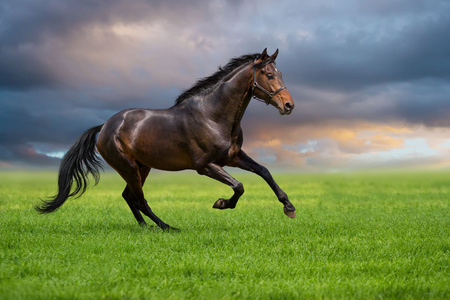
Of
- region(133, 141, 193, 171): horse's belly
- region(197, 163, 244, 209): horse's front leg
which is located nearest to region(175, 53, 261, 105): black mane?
region(133, 141, 193, 171): horse's belly

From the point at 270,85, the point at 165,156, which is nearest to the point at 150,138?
the point at 165,156

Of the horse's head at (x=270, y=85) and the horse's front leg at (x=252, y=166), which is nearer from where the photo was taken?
the horse's head at (x=270, y=85)

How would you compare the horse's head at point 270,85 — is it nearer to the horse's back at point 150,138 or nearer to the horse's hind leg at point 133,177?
the horse's back at point 150,138

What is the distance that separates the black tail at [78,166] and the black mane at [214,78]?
2358mm

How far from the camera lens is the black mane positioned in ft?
26.8

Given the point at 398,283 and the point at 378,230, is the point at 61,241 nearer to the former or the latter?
the point at 398,283

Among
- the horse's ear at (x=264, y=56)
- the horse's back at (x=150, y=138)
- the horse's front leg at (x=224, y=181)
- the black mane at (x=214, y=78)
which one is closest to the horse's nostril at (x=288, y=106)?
the horse's ear at (x=264, y=56)

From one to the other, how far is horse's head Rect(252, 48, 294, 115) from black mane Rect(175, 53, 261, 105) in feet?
1.46

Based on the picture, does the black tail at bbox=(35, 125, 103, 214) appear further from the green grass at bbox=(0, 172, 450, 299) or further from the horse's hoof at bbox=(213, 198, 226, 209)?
the horse's hoof at bbox=(213, 198, 226, 209)

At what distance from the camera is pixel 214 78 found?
830cm

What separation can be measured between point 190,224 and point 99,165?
7.55ft

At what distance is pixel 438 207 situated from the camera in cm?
1436

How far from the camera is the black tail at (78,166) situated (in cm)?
927

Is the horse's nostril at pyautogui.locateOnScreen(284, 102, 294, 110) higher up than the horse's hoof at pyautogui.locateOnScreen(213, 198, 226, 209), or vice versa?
the horse's nostril at pyautogui.locateOnScreen(284, 102, 294, 110)
